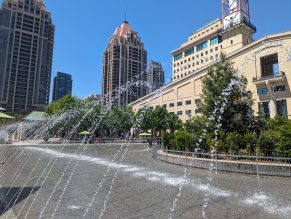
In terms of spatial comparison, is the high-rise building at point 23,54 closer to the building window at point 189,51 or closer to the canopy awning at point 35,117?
the canopy awning at point 35,117

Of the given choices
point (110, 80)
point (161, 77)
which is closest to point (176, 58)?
point (161, 77)

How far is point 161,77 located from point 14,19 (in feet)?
231

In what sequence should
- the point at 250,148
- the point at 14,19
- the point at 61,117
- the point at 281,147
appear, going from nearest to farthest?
→ the point at 281,147 < the point at 250,148 < the point at 61,117 < the point at 14,19

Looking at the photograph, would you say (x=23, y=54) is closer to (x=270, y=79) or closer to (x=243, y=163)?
(x=270, y=79)

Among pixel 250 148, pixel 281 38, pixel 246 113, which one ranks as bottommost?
pixel 250 148

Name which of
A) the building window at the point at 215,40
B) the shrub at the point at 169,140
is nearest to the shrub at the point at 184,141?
the shrub at the point at 169,140

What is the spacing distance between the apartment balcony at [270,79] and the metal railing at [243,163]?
107 feet

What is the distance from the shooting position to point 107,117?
6016 centimetres

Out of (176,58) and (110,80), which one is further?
(176,58)

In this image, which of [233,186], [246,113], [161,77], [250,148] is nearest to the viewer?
[233,186]

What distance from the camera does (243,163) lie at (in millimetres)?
11805

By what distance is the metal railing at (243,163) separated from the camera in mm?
10945

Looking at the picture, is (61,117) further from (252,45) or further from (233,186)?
(233,186)

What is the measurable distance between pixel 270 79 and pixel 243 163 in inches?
1359
